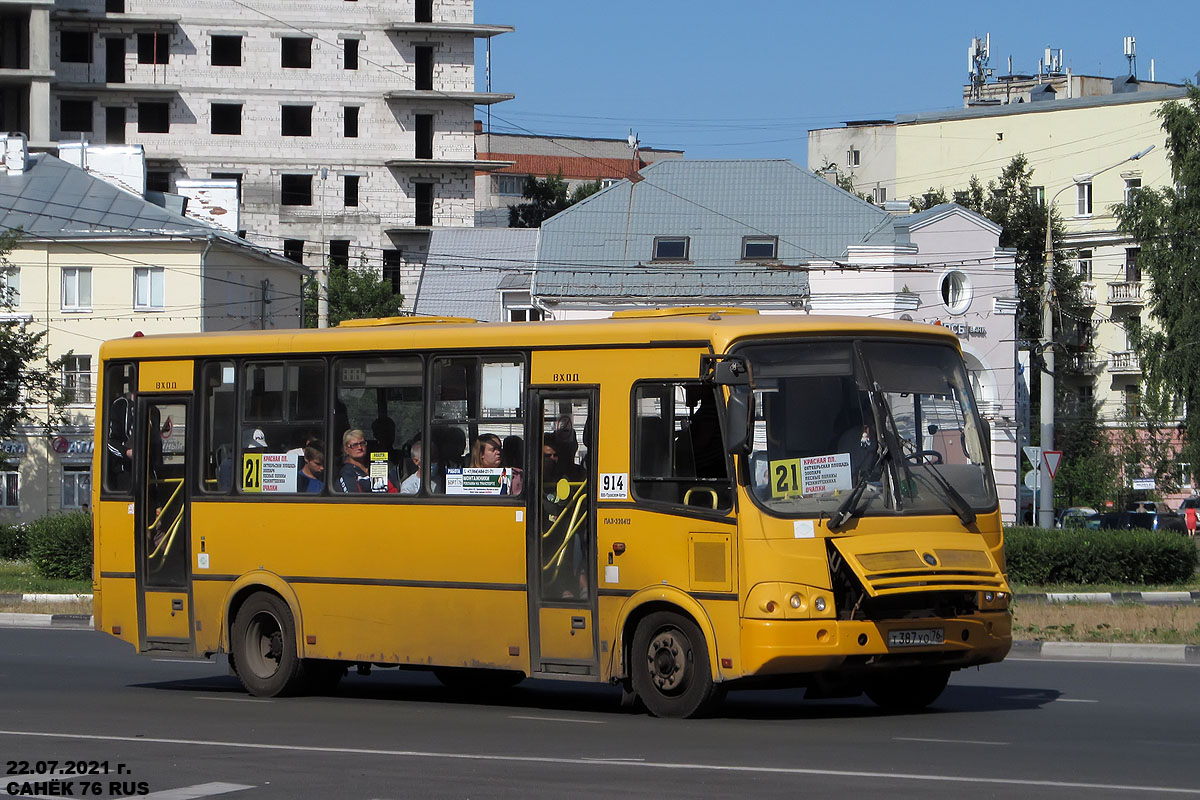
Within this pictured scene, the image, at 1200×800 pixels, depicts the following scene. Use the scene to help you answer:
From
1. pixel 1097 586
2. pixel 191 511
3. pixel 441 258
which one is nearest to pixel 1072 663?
pixel 191 511

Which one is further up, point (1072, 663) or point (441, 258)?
point (441, 258)

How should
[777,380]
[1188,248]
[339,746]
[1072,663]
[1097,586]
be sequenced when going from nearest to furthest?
[339,746], [777,380], [1072,663], [1097,586], [1188,248]

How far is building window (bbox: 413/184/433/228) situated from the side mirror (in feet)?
270

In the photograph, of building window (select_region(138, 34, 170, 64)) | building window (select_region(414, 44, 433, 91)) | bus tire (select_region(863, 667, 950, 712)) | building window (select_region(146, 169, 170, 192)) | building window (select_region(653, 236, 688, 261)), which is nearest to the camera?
bus tire (select_region(863, 667, 950, 712))

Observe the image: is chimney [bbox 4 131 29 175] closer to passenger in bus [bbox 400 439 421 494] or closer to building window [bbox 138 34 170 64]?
building window [bbox 138 34 170 64]

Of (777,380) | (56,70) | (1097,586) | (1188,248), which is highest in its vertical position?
(56,70)

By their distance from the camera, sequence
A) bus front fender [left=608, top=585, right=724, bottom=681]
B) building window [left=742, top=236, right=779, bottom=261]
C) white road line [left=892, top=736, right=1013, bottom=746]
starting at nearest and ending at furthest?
white road line [left=892, top=736, right=1013, bottom=746], bus front fender [left=608, top=585, right=724, bottom=681], building window [left=742, top=236, right=779, bottom=261]

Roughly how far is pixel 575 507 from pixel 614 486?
1.38 feet

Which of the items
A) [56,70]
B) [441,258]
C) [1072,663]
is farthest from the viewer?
[56,70]

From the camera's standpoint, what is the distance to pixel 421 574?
14.8 metres

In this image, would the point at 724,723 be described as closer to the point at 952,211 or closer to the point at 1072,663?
the point at 1072,663

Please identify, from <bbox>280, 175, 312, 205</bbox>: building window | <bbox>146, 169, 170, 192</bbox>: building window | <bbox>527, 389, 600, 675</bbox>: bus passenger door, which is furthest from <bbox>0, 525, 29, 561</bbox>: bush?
<bbox>280, 175, 312, 205</bbox>: building window

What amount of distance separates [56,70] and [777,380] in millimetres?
83876

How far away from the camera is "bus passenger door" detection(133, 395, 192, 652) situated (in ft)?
54.1
